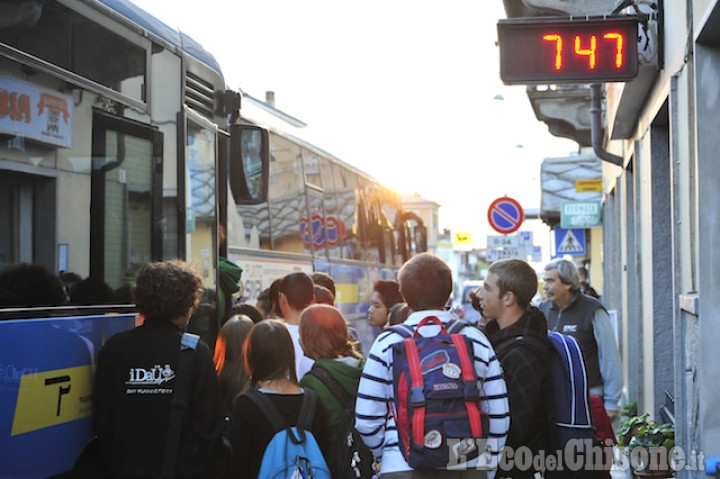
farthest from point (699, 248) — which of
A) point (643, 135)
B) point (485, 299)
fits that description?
point (643, 135)

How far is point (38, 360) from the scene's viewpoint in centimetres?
394

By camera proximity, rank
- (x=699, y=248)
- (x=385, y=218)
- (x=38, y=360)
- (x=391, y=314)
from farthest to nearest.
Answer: (x=385, y=218), (x=391, y=314), (x=699, y=248), (x=38, y=360)

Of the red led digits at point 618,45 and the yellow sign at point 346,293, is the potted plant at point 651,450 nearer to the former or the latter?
the red led digits at point 618,45

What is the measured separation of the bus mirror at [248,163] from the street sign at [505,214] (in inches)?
413

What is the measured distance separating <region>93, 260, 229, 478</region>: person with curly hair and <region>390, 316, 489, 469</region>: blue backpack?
82 centimetres

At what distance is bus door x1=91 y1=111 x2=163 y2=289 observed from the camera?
462cm

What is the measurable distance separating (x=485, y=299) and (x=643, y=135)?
5.53 meters

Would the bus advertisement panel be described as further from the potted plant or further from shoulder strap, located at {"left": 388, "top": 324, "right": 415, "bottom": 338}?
the potted plant

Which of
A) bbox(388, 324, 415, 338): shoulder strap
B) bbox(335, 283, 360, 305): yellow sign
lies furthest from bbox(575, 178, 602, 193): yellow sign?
bbox(388, 324, 415, 338): shoulder strap

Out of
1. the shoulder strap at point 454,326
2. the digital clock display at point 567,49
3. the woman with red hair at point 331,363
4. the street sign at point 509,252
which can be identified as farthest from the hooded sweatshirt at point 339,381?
the street sign at point 509,252

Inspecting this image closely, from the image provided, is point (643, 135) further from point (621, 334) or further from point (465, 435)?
point (465, 435)

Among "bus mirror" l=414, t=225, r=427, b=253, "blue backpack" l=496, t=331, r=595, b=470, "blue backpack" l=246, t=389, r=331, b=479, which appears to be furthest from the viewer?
"bus mirror" l=414, t=225, r=427, b=253

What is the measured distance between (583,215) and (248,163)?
17.2 m

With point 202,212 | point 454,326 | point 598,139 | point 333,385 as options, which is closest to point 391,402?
point 454,326
